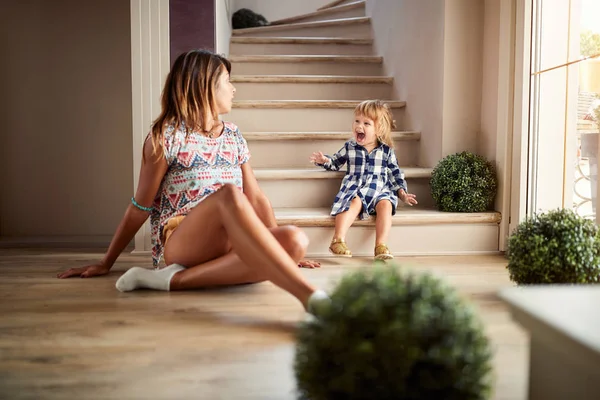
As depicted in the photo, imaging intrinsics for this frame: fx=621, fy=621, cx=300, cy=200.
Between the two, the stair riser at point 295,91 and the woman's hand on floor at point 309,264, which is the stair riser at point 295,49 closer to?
the stair riser at point 295,91

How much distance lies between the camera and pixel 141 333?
5.68 feet

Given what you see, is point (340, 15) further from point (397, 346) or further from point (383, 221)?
point (397, 346)

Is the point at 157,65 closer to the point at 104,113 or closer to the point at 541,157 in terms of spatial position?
the point at 104,113

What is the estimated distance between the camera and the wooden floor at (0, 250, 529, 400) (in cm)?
134

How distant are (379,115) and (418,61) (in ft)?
2.79

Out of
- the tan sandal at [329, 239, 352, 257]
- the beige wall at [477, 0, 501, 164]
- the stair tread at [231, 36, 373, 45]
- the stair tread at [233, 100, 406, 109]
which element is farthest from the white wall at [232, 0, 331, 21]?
the tan sandal at [329, 239, 352, 257]

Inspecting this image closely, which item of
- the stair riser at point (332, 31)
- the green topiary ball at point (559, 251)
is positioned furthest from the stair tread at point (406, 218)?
the stair riser at point (332, 31)

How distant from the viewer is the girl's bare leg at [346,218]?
278 cm

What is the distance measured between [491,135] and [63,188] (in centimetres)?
258

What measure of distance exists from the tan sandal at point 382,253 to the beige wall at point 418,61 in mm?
829

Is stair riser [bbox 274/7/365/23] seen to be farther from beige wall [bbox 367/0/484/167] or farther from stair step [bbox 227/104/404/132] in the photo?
stair step [bbox 227/104/404/132]

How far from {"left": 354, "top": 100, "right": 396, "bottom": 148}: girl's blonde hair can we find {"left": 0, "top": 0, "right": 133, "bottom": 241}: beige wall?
1604 mm

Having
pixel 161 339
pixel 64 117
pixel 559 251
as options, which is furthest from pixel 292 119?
pixel 161 339

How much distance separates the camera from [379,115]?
3090mm
